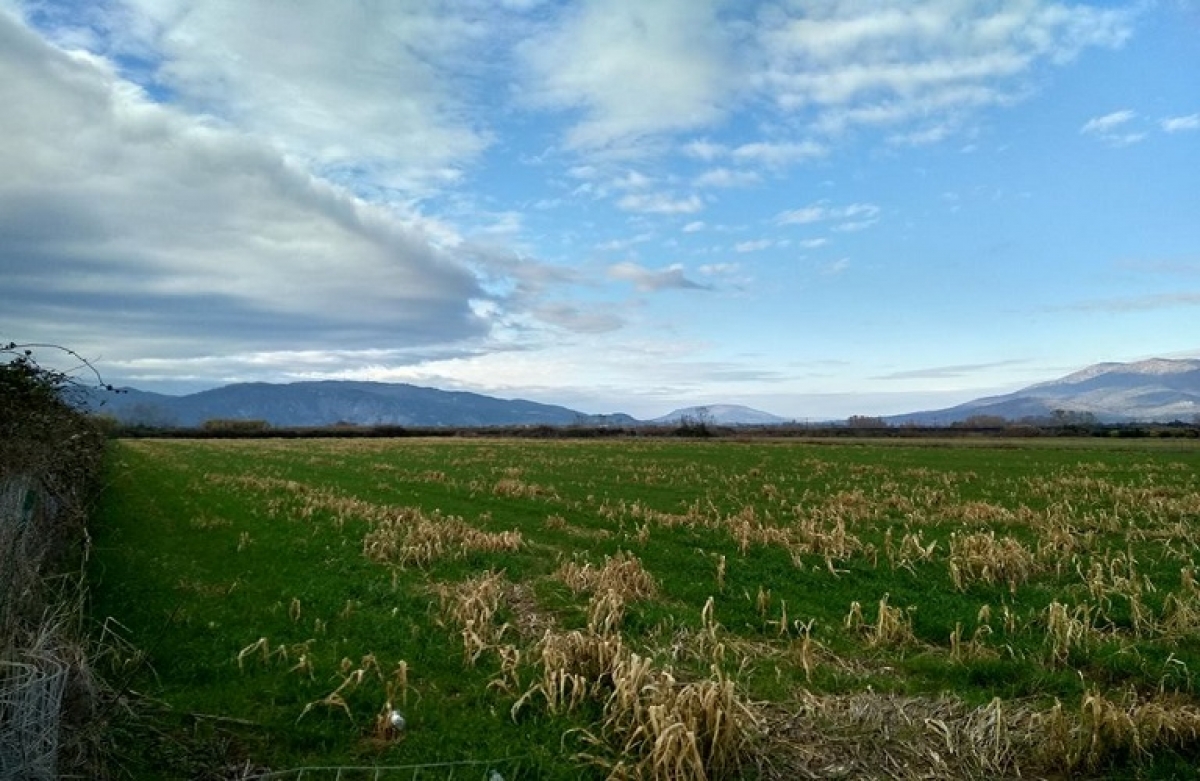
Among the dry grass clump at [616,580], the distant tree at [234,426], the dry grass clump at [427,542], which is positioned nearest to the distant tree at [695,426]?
the distant tree at [234,426]

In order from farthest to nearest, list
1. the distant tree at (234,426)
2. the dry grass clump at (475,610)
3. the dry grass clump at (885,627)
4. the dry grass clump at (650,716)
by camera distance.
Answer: the distant tree at (234,426), the dry grass clump at (885,627), the dry grass clump at (475,610), the dry grass clump at (650,716)

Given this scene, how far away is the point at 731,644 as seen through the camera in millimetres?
10711

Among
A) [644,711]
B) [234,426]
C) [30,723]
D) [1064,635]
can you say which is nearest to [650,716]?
[644,711]

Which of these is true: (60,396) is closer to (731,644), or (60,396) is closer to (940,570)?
→ (731,644)

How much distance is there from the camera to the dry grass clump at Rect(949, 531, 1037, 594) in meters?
14.9

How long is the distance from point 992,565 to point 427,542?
1258cm

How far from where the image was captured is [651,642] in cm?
1080

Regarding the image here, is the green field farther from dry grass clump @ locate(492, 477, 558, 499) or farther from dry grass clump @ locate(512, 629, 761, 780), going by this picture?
dry grass clump @ locate(492, 477, 558, 499)

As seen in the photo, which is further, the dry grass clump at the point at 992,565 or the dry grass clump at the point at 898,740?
the dry grass clump at the point at 992,565

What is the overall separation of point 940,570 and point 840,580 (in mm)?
2712

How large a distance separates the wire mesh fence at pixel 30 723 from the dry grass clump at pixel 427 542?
10.0m

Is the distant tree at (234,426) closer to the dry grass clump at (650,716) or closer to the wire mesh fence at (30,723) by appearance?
the dry grass clump at (650,716)

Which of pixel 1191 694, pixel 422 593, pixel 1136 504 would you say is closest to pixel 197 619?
pixel 422 593

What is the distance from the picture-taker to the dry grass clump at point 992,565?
1488 centimetres
